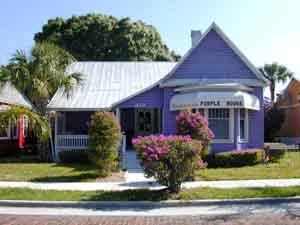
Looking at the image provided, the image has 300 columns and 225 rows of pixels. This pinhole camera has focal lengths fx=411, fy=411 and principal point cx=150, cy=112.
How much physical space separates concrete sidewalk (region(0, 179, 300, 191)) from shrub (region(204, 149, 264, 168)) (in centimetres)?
432

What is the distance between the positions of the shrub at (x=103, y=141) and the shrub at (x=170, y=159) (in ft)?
13.1

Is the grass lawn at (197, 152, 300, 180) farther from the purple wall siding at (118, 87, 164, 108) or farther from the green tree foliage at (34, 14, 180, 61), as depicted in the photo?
the green tree foliage at (34, 14, 180, 61)

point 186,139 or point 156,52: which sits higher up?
point 156,52

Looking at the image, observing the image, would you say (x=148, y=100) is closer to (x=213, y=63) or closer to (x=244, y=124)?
(x=213, y=63)

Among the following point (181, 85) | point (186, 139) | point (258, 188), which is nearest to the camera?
point (186, 139)

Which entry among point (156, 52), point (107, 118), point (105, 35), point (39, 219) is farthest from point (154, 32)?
point (39, 219)

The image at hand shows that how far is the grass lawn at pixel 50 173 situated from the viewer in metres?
15.6

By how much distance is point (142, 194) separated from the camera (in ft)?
39.6

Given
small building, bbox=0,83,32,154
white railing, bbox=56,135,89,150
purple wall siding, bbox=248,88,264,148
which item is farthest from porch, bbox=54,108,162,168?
purple wall siding, bbox=248,88,264,148

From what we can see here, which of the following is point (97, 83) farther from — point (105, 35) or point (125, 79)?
point (105, 35)

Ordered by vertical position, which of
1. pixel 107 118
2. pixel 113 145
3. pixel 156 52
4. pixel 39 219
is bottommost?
A: pixel 39 219

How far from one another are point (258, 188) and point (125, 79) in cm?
1540

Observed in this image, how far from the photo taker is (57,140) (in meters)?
22.5

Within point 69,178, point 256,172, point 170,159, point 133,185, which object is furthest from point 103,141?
point 256,172
